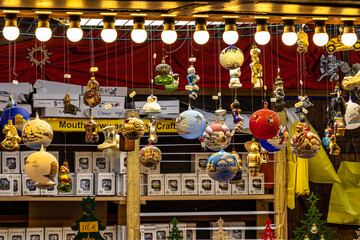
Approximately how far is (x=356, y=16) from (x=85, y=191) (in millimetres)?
3049

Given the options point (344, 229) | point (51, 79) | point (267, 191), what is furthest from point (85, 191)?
point (344, 229)

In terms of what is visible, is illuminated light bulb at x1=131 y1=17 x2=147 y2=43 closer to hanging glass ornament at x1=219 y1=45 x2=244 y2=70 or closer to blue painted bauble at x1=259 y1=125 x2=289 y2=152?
hanging glass ornament at x1=219 y1=45 x2=244 y2=70

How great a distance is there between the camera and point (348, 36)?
3734mm

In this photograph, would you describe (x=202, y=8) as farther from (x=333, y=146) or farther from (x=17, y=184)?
(x=17, y=184)

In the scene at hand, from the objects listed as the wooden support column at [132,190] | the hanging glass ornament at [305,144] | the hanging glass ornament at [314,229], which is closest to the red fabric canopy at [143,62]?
the wooden support column at [132,190]

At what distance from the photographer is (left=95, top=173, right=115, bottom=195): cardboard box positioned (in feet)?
19.5

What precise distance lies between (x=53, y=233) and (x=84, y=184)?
480 mm

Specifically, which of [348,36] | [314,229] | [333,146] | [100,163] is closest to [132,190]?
[100,163]

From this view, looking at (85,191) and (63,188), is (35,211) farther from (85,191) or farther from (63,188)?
(63,188)

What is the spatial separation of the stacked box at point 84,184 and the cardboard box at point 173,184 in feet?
2.11

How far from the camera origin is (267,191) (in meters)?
6.54

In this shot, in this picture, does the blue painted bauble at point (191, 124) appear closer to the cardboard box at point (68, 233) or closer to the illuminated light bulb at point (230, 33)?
the illuminated light bulb at point (230, 33)

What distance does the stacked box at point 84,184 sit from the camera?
592cm

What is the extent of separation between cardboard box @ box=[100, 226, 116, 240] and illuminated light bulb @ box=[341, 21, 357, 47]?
118 inches
